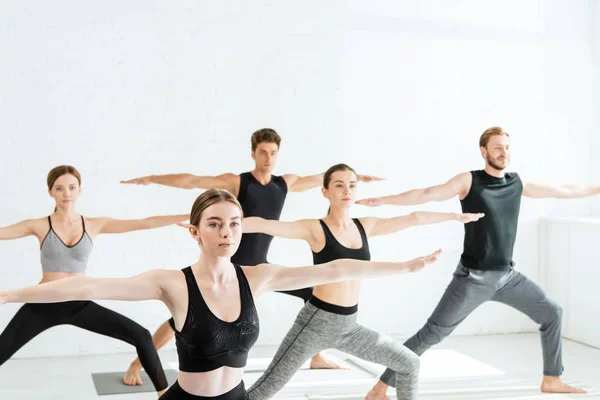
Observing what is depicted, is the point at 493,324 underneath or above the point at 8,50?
underneath

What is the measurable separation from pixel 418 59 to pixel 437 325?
2.95 metres

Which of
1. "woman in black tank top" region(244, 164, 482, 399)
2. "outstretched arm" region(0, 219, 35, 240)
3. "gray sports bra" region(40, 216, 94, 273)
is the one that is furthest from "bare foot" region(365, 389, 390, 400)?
"outstretched arm" region(0, 219, 35, 240)

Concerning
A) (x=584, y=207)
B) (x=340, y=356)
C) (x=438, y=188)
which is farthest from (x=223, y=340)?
(x=584, y=207)

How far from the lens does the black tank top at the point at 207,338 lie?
2.87 m

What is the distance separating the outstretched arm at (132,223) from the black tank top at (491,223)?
5.45 feet

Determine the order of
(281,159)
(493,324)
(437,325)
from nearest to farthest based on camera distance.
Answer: (437,325), (281,159), (493,324)

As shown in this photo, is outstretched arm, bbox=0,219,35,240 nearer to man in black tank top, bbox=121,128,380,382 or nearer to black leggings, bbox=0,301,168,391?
black leggings, bbox=0,301,168,391

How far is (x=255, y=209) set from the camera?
550 cm

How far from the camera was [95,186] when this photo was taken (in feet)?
20.5

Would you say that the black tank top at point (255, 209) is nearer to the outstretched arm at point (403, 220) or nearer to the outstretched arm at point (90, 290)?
the outstretched arm at point (403, 220)

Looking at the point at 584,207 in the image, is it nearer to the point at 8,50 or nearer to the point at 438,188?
the point at 438,188

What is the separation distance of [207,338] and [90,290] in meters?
0.43

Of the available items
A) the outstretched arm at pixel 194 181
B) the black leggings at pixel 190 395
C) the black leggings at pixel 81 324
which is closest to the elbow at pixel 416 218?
the outstretched arm at pixel 194 181

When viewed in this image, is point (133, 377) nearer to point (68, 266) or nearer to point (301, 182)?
point (68, 266)
